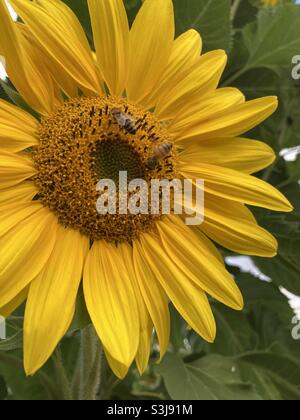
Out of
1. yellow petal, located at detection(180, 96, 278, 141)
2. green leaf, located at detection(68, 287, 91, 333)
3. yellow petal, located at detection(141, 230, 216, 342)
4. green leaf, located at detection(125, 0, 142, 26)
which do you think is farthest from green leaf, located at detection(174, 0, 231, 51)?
green leaf, located at detection(68, 287, 91, 333)

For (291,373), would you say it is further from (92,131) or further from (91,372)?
(92,131)

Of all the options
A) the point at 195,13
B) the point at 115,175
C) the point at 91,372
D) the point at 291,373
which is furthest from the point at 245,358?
the point at 195,13

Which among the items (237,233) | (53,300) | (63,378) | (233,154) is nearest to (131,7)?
(233,154)

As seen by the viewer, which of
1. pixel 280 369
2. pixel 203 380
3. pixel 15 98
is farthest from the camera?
pixel 280 369

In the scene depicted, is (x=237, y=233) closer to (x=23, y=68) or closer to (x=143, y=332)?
(x=143, y=332)

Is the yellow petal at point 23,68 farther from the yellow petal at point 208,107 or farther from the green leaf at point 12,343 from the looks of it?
the green leaf at point 12,343

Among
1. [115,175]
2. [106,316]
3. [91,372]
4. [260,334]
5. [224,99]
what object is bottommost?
[260,334]
